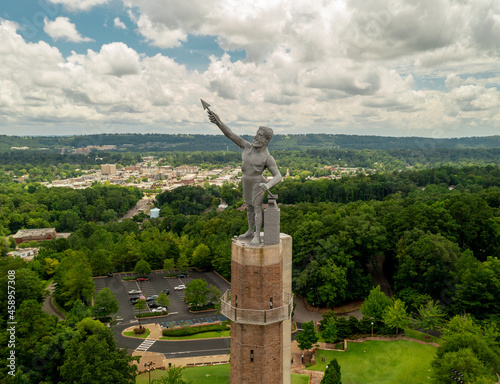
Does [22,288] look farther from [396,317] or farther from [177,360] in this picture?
[396,317]

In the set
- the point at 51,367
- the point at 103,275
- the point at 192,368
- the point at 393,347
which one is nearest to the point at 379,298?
the point at 393,347

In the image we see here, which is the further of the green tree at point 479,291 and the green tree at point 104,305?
the green tree at point 104,305

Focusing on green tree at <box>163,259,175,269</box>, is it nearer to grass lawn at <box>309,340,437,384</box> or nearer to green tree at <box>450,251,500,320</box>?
Result: grass lawn at <box>309,340,437,384</box>

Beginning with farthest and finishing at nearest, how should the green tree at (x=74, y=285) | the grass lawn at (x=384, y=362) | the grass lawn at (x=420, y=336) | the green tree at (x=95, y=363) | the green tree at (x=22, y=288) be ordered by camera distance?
the green tree at (x=74, y=285) < the grass lawn at (x=420, y=336) < the green tree at (x=22, y=288) < the grass lawn at (x=384, y=362) < the green tree at (x=95, y=363)

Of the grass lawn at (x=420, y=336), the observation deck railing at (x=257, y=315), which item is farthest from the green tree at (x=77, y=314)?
the grass lawn at (x=420, y=336)

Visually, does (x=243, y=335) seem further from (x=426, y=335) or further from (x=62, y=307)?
(x=62, y=307)

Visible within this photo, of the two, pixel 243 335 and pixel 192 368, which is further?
pixel 192 368

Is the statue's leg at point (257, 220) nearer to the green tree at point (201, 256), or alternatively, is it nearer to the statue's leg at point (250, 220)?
the statue's leg at point (250, 220)

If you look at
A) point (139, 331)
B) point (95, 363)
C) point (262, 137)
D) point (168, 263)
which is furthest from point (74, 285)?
point (262, 137)
